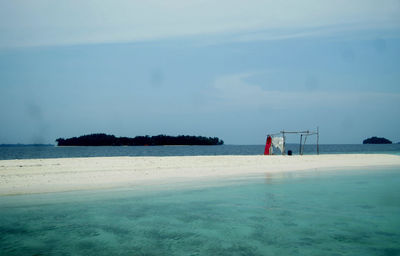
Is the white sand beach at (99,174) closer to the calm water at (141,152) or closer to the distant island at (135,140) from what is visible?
the calm water at (141,152)

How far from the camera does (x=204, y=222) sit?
923 centimetres

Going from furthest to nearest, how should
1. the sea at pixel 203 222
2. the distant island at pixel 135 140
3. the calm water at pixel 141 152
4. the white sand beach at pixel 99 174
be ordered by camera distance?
the distant island at pixel 135 140, the calm water at pixel 141 152, the white sand beach at pixel 99 174, the sea at pixel 203 222

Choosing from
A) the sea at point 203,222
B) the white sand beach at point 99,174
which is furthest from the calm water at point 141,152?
the sea at point 203,222

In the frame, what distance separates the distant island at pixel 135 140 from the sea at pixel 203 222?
142974 millimetres

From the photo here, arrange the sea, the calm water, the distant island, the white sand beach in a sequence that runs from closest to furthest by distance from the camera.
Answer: the sea < the white sand beach < the calm water < the distant island

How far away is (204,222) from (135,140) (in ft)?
506

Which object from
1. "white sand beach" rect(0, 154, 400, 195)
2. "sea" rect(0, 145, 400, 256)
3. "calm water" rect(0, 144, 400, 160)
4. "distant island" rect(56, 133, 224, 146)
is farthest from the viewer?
"distant island" rect(56, 133, 224, 146)

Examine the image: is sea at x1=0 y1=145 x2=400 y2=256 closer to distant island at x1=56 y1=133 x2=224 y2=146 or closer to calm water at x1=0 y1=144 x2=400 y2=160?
calm water at x1=0 y1=144 x2=400 y2=160

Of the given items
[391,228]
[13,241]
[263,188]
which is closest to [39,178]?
[13,241]

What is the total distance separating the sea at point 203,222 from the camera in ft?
23.1

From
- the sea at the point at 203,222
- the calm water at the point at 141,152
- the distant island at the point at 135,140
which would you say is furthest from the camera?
the distant island at the point at 135,140

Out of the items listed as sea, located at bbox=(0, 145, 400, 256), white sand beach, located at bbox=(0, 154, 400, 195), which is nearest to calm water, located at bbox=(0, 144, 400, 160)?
white sand beach, located at bbox=(0, 154, 400, 195)

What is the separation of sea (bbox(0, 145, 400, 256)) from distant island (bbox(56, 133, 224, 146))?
469ft

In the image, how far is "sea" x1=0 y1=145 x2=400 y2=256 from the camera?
7043mm
